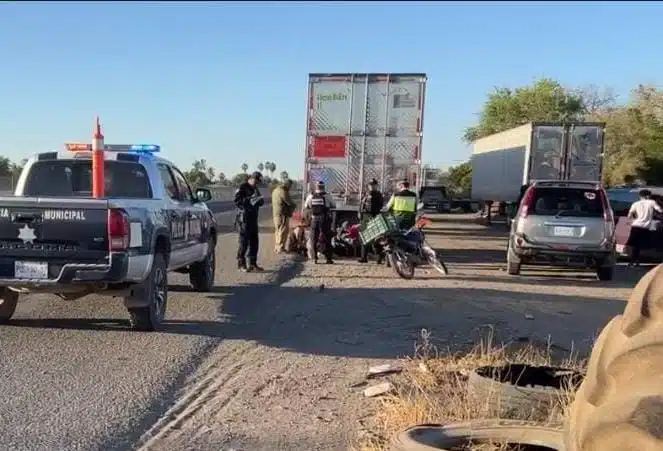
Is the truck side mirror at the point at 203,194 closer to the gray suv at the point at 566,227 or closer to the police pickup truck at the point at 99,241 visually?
the police pickup truck at the point at 99,241

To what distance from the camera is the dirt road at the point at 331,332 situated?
212 inches

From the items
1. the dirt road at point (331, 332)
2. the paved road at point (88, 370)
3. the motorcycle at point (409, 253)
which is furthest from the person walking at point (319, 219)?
the paved road at point (88, 370)

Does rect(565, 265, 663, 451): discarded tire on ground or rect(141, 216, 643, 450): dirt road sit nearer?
rect(565, 265, 663, 451): discarded tire on ground

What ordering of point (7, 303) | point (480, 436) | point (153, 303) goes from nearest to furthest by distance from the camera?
point (480, 436) < point (153, 303) < point (7, 303)

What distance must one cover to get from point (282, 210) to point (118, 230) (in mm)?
10051

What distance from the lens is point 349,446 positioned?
4.96 metres

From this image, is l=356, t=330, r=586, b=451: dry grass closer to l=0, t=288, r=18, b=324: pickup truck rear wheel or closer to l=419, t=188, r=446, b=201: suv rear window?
l=0, t=288, r=18, b=324: pickup truck rear wheel

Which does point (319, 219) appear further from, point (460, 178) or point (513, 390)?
point (460, 178)

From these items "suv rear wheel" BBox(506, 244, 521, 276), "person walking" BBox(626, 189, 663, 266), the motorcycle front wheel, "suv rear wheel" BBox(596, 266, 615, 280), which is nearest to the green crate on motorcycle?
the motorcycle front wheel

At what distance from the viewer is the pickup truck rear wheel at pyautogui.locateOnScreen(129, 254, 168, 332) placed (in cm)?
841

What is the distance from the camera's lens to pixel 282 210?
17828 mm

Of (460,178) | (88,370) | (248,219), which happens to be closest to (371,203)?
(248,219)

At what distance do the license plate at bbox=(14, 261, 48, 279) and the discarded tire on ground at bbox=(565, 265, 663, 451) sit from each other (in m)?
6.27

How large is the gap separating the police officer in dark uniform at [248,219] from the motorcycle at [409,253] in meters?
2.49
